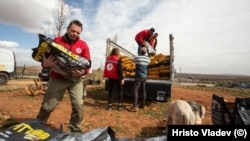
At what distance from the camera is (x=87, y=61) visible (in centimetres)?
395

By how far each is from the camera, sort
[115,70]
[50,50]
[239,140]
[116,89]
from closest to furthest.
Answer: [239,140] → [50,50] → [115,70] → [116,89]

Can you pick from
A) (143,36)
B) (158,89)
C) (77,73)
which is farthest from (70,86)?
(143,36)

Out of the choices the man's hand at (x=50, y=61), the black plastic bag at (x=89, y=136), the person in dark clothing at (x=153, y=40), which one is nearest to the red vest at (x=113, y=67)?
the person in dark clothing at (x=153, y=40)

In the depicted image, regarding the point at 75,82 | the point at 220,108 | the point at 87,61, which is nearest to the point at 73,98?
the point at 75,82

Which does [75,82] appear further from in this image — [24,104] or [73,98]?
[24,104]

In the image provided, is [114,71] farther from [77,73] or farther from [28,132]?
[28,132]

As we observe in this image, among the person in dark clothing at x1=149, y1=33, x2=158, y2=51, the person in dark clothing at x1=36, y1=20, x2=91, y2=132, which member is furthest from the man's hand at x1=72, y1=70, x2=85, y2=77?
the person in dark clothing at x1=149, y1=33, x2=158, y2=51

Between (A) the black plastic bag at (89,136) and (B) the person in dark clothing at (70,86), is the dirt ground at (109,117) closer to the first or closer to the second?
(B) the person in dark clothing at (70,86)

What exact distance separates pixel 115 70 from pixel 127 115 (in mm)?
1403

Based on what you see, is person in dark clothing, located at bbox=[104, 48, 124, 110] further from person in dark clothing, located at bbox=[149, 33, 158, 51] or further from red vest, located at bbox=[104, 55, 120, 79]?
person in dark clothing, located at bbox=[149, 33, 158, 51]

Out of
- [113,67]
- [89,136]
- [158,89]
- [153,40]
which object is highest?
[153,40]

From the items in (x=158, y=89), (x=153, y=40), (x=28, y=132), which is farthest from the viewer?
(x=153, y=40)

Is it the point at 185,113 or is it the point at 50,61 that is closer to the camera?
the point at 50,61

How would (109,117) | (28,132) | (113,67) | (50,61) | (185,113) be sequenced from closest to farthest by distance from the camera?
(28,132), (50,61), (185,113), (109,117), (113,67)
